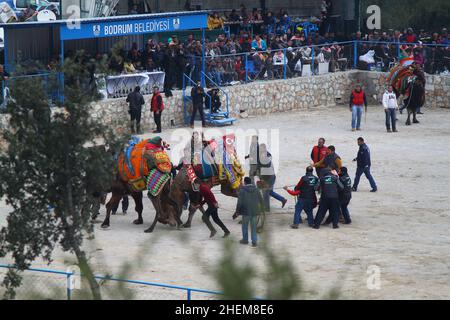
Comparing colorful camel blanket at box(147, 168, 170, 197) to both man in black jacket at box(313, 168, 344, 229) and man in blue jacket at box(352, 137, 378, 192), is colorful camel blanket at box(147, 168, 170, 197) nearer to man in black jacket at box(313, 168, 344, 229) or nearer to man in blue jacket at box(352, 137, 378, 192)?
man in black jacket at box(313, 168, 344, 229)

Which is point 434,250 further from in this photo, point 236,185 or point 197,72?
point 197,72

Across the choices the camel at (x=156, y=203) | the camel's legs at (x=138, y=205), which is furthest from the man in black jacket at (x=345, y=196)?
the camel's legs at (x=138, y=205)

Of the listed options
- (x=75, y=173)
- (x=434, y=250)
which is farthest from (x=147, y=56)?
(x=75, y=173)

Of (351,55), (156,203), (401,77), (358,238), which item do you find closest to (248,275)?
(358,238)

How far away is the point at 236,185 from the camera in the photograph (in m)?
19.6

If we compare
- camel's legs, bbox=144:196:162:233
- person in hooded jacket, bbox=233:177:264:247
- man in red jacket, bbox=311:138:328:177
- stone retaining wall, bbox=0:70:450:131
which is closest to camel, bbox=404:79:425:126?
stone retaining wall, bbox=0:70:450:131

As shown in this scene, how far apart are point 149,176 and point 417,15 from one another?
80.8 ft

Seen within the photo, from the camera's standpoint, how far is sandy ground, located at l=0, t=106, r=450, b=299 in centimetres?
1580

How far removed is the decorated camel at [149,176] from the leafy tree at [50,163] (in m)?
6.38

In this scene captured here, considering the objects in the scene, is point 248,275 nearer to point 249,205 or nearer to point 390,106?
point 249,205

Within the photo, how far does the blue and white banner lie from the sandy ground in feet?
9.39

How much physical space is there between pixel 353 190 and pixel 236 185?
3597 millimetres

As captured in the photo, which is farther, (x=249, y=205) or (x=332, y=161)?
(x=332, y=161)

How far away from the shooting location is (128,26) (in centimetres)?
2825
